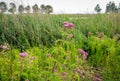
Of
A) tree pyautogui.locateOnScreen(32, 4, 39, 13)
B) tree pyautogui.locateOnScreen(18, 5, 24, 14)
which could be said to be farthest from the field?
tree pyautogui.locateOnScreen(32, 4, 39, 13)

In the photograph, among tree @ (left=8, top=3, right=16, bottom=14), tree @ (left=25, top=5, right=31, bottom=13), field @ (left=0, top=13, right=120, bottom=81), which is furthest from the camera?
tree @ (left=25, top=5, right=31, bottom=13)

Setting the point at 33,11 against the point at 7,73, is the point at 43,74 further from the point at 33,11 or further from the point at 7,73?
the point at 33,11

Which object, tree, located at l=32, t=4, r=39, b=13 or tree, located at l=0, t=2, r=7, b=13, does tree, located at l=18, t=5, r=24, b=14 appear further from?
tree, located at l=32, t=4, r=39, b=13

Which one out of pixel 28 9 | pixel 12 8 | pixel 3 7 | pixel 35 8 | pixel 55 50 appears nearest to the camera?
pixel 55 50

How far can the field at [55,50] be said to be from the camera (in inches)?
145

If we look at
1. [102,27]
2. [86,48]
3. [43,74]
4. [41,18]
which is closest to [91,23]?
[102,27]

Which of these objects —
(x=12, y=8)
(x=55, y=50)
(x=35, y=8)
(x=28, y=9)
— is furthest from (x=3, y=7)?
(x=55, y=50)

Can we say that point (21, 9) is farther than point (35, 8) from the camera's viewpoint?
No

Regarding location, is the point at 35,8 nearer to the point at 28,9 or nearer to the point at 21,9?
the point at 28,9

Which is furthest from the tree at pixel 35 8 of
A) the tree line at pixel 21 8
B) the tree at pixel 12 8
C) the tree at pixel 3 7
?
the tree at pixel 3 7

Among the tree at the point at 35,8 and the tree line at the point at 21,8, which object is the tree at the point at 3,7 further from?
the tree at the point at 35,8

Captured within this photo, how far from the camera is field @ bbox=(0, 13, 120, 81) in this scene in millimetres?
3693

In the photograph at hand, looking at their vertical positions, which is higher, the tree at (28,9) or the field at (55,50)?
the tree at (28,9)

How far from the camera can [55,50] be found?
3672mm
